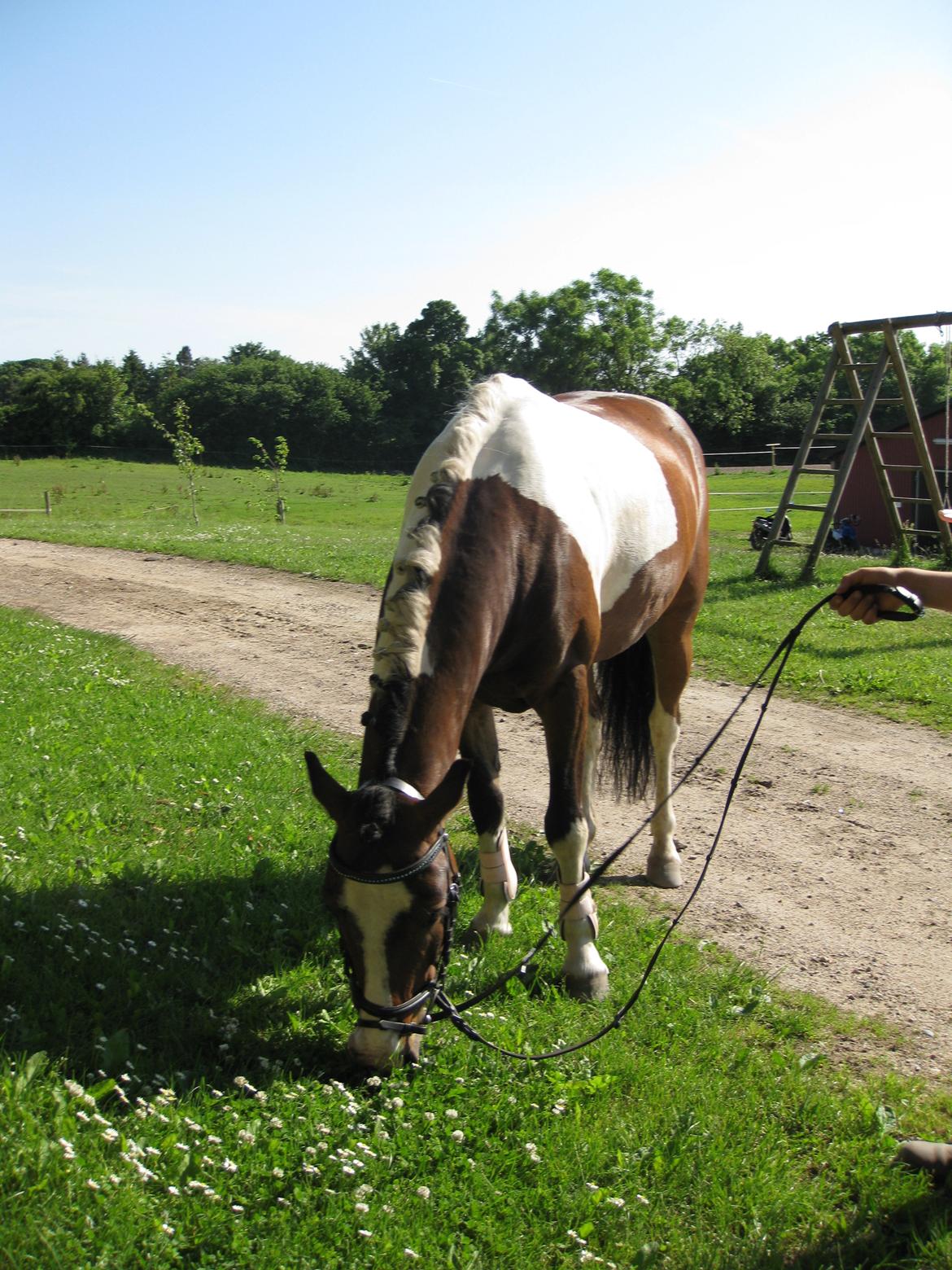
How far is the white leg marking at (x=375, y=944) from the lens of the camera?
2.73 m

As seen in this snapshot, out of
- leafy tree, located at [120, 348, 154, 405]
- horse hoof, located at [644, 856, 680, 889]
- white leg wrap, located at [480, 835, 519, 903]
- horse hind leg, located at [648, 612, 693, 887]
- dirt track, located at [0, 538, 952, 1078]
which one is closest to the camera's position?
dirt track, located at [0, 538, 952, 1078]

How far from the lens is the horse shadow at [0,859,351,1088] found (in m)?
2.91

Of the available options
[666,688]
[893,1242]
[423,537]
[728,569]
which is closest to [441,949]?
[423,537]

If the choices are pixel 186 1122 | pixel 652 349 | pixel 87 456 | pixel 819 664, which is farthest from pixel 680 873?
pixel 652 349

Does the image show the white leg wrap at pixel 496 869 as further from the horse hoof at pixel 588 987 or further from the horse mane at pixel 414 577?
the horse mane at pixel 414 577

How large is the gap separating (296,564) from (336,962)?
9.82 m

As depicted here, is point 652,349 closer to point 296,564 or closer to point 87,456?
point 87,456

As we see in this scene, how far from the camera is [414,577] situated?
120 inches

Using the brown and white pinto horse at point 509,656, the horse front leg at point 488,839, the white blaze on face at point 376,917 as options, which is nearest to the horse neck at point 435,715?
the brown and white pinto horse at point 509,656

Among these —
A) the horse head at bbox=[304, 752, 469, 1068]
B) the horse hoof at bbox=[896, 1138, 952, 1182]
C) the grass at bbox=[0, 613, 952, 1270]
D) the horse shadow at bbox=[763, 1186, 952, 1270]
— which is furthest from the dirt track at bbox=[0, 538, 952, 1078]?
the horse head at bbox=[304, 752, 469, 1068]

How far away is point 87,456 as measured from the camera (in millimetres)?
51625

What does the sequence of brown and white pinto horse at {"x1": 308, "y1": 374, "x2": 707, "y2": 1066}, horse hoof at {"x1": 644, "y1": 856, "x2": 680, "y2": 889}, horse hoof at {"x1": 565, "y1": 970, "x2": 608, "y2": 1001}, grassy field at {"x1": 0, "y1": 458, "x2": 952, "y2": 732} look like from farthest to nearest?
1. grassy field at {"x1": 0, "y1": 458, "x2": 952, "y2": 732}
2. horse hoof at {"x1": 644, "y1": 856, "x2": 680, "y2": 889}
3. horse hoof at {"x1": 565, "y1": 970, "x2": 608, "y2": 1001}
4. brown and white pinto horse at {"x1": 308, "y1": 374, "x2": 707, "y2": 1066}

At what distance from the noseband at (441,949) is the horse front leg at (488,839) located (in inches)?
41.4

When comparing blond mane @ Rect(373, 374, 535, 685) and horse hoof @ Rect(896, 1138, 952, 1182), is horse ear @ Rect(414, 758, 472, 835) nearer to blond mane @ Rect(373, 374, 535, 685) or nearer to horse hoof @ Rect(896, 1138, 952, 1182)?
blond mane @ Rect(373, 374, 535, 685)
